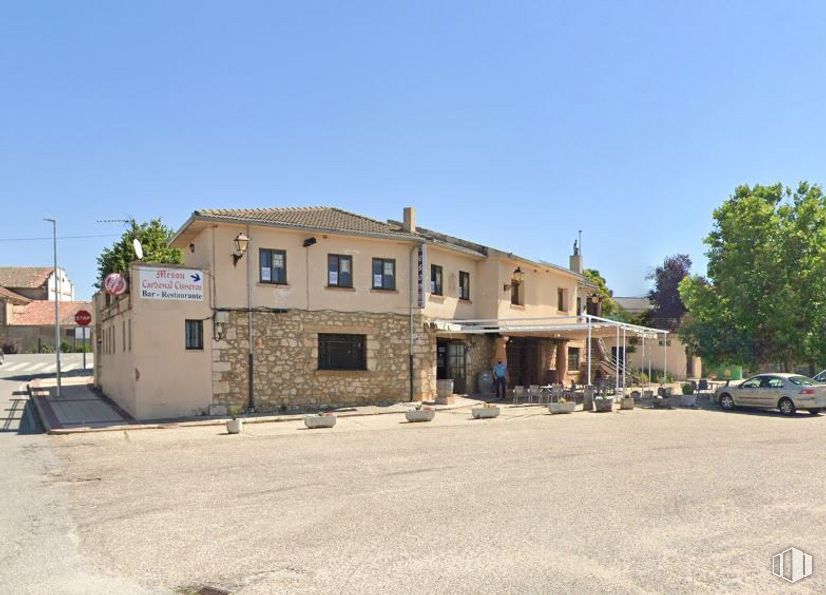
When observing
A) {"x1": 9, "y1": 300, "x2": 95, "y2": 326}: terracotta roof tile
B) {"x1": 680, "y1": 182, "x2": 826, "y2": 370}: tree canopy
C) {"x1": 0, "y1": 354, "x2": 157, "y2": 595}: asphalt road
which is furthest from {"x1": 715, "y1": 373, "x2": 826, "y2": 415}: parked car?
{"x1": 9, "y1": 300, "x2": 95, "y2": 326}: terracotta roof tile

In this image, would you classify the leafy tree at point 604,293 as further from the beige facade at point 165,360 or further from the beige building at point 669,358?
the beige facade at point 165,360

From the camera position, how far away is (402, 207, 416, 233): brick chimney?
2367 centimetres

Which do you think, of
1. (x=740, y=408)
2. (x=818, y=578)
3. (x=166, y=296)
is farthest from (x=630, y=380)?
(x=818, y=578)

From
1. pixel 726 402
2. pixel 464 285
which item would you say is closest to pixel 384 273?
pixel 464 285

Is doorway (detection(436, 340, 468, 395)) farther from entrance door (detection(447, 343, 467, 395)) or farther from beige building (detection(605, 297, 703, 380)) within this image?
beige building (detection(605, 297, 703, 380))

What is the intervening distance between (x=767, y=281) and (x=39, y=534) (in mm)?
25442

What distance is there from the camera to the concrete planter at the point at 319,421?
16.9 m

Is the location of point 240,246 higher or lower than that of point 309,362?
higher

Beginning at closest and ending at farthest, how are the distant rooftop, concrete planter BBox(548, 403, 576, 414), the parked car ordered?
concrete planter BBox(548, 403, 576, 414) < the parked car < the distant rooftop

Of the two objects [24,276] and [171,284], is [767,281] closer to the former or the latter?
[171,284]

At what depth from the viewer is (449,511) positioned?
26.3 feet

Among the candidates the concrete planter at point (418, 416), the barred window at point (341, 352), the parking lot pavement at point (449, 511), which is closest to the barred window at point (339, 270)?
the barred window at point (341, 352)

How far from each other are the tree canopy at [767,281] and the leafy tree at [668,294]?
22.1 meters

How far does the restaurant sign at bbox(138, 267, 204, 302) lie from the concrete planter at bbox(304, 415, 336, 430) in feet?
16.7
